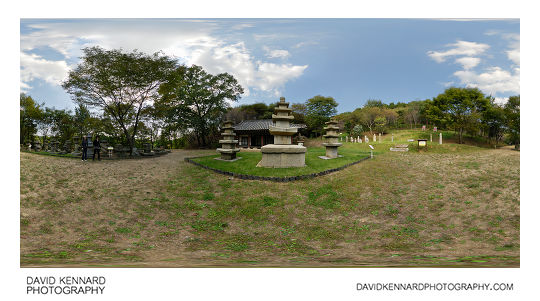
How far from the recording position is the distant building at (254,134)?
1845 cm

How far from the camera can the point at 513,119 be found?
32.7ft

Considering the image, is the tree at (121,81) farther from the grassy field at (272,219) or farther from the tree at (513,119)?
the tree at (513,119)

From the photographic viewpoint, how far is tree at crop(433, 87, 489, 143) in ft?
38.7

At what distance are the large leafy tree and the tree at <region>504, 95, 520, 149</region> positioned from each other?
1557 cm

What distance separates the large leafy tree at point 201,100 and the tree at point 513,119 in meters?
15.6

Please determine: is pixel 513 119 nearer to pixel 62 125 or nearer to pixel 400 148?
pixel 400 148

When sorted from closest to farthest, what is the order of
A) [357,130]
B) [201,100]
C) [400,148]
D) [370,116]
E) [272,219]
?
[272,219]
[400,148]
[201,100]
[357,130]
[370,116]

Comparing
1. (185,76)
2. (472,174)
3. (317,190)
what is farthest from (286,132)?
(185,76)

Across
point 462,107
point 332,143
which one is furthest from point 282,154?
point 462,107

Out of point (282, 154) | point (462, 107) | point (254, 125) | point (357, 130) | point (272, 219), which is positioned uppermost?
point (462, 107)

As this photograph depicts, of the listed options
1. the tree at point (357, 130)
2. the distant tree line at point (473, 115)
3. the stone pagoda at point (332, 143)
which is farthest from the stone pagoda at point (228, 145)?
the tree at point (357, 130)

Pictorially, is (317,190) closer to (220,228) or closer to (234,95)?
(220,228)

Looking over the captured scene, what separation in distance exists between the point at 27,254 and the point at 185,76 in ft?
45.3

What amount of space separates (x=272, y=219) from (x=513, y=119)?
1353 cm
